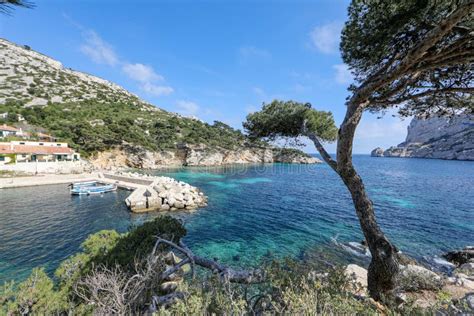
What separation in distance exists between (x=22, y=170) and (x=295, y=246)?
38280 mm

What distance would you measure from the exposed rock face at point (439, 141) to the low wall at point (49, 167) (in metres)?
88.8

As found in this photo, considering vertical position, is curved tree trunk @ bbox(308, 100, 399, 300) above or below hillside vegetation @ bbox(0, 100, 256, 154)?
below

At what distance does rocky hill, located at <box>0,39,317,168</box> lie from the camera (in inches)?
1640

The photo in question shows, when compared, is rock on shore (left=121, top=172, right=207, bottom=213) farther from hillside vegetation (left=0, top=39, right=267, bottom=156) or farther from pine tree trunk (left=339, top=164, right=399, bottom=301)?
hillside vegetation (left=0, top=39, right=267, bottom=156)

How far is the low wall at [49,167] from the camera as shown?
28.2m

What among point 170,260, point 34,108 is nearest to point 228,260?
point 170,260

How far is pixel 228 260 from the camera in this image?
32.4 feet

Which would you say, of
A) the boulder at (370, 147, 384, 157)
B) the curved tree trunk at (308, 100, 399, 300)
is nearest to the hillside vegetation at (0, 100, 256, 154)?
the curved tree trunk at (308, 100, 399, 300)

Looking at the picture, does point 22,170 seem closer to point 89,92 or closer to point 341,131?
point 341,131

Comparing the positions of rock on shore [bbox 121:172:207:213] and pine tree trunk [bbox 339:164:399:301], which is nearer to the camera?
pine tree trunk [bbox 339:164:399:301]

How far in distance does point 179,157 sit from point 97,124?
20.0 metres

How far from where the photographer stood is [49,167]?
31.3 meters

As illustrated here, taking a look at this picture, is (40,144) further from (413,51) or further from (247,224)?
(413,51)

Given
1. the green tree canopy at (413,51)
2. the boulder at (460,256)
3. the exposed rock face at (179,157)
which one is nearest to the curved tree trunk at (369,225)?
the green tree canopy at (413,51)
